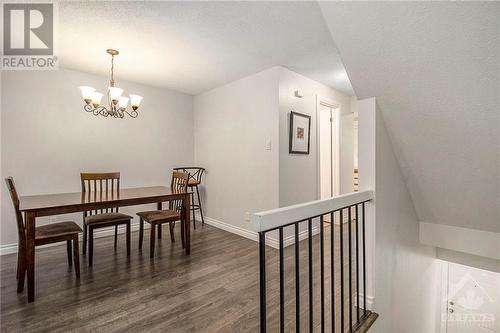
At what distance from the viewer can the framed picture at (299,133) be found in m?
3.12

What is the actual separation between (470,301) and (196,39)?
4.50 metres

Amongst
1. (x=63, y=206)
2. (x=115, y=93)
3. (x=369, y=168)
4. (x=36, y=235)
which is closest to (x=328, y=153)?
(x=369, y=168)

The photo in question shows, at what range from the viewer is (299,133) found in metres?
3.24

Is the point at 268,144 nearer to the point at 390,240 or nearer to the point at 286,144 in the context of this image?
the point at 286,144

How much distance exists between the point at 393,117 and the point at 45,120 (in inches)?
152

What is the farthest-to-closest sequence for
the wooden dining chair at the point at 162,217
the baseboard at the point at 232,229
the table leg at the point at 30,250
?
the baseboard at the point at 232,229
the wooden dining chair at the point at 162,217
the table leg at the point at 30,250

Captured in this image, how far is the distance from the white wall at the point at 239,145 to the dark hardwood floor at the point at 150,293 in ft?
2.58

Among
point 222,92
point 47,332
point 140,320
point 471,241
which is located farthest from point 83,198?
point 471,241

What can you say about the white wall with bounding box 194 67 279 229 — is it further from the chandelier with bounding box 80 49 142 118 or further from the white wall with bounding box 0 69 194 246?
the chandelier with bounding box 80 49 142 118

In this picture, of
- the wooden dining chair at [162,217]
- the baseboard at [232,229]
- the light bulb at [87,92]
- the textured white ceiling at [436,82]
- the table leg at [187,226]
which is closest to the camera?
the textured white ceiling at [436,82]

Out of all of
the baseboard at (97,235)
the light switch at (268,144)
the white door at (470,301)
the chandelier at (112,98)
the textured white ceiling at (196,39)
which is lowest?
the white door at (470,301)

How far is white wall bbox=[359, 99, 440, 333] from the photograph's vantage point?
5.63 ft

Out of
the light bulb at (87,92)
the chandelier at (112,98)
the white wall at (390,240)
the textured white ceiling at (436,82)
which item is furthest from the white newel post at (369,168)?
the light bulb at (87,92)

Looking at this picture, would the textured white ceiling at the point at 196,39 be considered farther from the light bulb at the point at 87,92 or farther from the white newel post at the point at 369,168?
the white newel post at the point at 369,168
